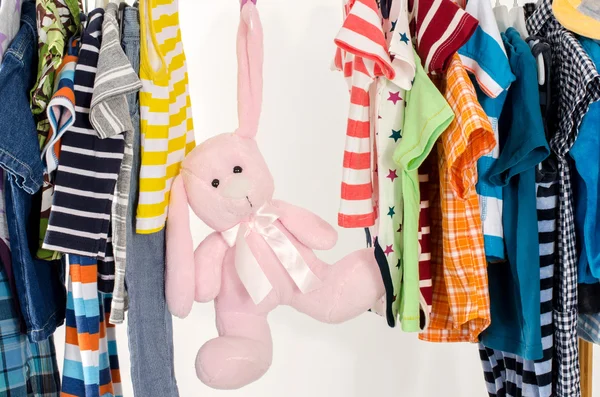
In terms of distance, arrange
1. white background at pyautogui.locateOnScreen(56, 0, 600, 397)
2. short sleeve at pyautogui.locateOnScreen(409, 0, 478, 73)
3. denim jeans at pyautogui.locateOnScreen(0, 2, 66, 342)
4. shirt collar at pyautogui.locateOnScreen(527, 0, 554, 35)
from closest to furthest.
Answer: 1. denim jeans at pyautogui.locateOnScreen(0, 2, 66, 342)
2. short sleeve at pyautogui.locateOnScreen(409, 0, 478, 73)
3. shirt collar at pyautogui.locateOnScreen(527, 0, 554, 35)
4. white background at pyautogui.locateOnScreen(56, 0, 600, 397)

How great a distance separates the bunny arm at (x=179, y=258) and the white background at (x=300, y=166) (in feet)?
1.74

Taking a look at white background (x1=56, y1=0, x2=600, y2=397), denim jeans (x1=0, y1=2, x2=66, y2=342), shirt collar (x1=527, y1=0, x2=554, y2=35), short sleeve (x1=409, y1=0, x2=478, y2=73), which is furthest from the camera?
white background (x1=56, y1=0, x2=600, y2=397)

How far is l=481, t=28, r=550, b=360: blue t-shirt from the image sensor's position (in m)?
1.03

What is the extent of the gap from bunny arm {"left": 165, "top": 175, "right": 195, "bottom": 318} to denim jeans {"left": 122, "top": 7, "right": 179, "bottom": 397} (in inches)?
0.9

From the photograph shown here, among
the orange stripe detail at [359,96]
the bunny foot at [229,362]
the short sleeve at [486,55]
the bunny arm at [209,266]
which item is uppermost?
the short sleeve at [486,55]

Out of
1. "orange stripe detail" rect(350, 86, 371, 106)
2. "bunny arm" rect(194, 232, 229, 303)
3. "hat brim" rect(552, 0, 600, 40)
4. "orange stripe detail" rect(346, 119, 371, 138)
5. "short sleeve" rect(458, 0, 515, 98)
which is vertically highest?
"hat brim" rect(552, 0, 600, 40)

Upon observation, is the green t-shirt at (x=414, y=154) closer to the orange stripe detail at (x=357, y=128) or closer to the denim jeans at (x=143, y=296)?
the orange stripe detail at (x=357, y=128)

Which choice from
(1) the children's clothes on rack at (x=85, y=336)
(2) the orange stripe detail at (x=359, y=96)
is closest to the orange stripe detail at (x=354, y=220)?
(2) the orange stripe detail at (x=359, y=96)

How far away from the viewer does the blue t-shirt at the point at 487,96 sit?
1050 mm

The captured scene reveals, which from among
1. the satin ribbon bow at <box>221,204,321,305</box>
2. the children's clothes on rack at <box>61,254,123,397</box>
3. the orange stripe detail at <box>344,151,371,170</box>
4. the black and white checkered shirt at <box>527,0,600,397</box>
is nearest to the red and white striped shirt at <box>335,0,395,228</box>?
the orange stripe detail at <box>344,151,371,170</box>

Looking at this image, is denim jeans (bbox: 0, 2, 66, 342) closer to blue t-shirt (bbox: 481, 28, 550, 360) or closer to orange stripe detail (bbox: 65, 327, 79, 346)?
orange stripe detail (bbox: 65, 327, 79, 346)

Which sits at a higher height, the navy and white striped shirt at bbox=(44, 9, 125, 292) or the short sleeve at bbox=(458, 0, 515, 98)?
the short sleeve at bbox=(458, 0, 515, 98)

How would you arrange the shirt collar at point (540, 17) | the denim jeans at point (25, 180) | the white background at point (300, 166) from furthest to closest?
the white background at point (300, 166) → the shirt collar at point (540, 17) → the denim jeans at point (25, 180)

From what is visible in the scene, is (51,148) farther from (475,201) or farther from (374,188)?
(475,201)
